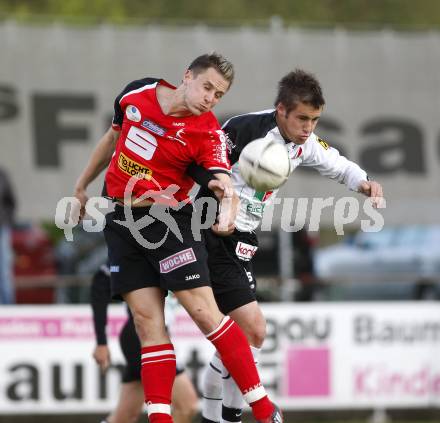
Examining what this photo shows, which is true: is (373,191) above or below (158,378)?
above

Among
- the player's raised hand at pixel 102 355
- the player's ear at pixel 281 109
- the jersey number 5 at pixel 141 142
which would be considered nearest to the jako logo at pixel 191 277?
the jersey number 5 at pixel 141 142

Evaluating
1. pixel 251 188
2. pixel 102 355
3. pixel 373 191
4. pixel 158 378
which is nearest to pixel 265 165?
pixel 251 188

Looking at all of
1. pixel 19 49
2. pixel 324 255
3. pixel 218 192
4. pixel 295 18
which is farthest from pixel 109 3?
pixel 218 192

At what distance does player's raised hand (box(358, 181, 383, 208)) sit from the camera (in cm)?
649

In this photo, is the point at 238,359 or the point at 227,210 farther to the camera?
the point at 238,359

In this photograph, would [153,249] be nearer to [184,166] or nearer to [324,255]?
[184,166]

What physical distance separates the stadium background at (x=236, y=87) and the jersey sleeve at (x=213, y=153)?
5.80m

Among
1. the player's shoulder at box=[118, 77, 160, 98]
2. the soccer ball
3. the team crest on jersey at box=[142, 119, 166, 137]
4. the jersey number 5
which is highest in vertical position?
the player's shoulder at box=[118, 77, 160, 98]

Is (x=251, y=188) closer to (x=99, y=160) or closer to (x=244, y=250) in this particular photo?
(x=244, y=250)

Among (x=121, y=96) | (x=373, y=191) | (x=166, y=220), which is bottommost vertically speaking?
(x=166, y=220)

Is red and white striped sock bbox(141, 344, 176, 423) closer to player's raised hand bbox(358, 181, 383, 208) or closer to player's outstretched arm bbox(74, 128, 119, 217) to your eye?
player's outstretched arm bbox(74, 128, 119, 217)

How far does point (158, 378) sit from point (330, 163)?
5.69ft

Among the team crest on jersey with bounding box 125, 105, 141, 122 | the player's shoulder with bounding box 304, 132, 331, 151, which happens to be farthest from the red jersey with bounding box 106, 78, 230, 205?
the player's shoulder with bounding box 304, 132, 331, 151

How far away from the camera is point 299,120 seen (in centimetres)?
648
